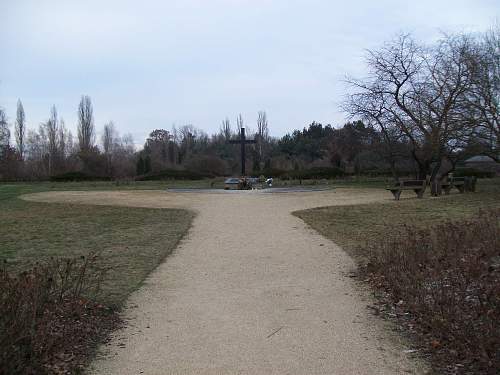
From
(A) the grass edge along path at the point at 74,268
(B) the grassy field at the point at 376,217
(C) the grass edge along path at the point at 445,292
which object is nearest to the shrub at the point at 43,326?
(A) the grass edge along path at the point at 74,268

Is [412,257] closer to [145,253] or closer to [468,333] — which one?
[468,333]

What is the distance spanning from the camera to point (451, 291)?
4.98 metres

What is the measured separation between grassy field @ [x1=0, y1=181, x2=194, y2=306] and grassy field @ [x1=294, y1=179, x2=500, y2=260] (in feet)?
11.6

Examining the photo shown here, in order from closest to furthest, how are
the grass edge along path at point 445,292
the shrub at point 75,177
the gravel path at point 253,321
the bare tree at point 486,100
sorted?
the grass edge along path at point 445,292 → the gravel path at point 253,321 → the bare tree at point 486,100 → the shrub at point 75,177

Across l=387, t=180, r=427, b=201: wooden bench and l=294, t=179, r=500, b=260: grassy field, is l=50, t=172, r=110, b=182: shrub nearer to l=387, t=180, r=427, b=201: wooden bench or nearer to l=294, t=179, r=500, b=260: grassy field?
l=387, t=180, r=427, b=201: wooden bench

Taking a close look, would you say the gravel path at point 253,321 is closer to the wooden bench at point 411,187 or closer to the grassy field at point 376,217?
the grassy field at point 376,217

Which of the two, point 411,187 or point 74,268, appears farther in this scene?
point 411,187

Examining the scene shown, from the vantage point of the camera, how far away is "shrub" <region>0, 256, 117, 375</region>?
10.8 feet

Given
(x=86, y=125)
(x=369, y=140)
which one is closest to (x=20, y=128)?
(x=86, y=125)

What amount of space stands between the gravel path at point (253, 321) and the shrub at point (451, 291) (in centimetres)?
34

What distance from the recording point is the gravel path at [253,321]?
397 cm

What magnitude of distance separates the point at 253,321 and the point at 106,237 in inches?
284

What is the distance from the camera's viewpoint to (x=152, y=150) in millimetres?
75875

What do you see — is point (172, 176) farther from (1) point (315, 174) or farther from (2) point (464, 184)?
(2) point (464, 184)
